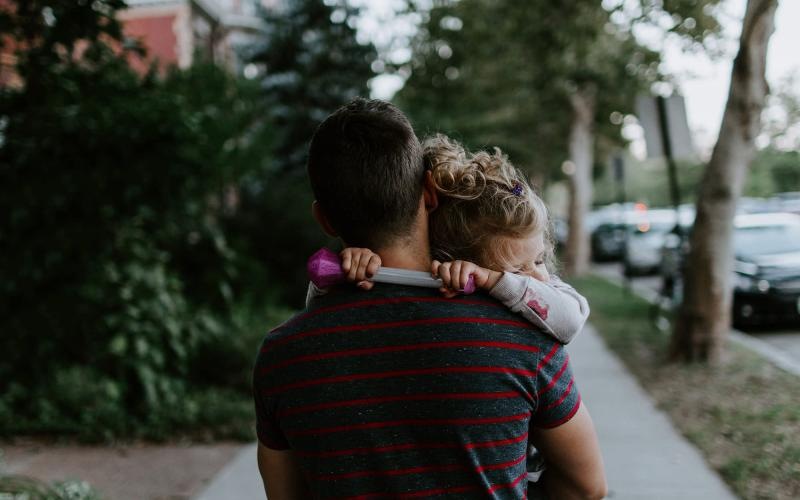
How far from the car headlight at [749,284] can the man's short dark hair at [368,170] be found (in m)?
10.2

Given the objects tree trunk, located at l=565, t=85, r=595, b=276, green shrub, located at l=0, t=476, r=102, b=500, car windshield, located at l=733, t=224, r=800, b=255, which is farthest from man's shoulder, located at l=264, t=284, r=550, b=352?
tree trunk, located at l=565, t=85, r=595, b=276

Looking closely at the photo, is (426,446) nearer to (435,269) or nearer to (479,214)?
(435,269)

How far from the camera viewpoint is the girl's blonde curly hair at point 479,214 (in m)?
1.61

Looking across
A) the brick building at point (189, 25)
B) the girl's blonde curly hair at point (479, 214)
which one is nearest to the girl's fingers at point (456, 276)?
the girl's blonde curly hair at point (479, 214)

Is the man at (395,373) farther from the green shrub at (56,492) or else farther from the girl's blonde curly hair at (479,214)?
the green shrub at (56,492)

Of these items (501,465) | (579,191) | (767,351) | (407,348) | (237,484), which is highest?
(407,348)

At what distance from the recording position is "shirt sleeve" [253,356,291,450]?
1481 millimetres

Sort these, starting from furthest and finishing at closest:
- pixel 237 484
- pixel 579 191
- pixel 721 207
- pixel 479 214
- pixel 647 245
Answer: pixel 579 191
pixel 647 245
pixel 721 207
pixel 237 484
pixel 479 214

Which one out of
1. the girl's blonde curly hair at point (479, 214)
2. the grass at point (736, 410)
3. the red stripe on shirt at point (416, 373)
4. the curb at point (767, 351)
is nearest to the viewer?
the red stripe on shirt at point (416, 373)

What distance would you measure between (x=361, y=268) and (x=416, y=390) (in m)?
0.27

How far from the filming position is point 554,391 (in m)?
1.42

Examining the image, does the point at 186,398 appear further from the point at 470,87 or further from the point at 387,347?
the point at 470,87

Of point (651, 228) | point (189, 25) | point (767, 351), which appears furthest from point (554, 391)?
point (651, 228)

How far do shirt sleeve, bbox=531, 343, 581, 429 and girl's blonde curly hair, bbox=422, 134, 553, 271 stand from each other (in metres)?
0.27
